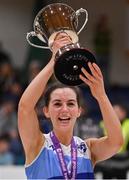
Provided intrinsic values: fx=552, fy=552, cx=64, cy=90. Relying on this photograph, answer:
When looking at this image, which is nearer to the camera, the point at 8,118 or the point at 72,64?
the point at 72,64

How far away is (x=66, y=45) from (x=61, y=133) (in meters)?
0.43

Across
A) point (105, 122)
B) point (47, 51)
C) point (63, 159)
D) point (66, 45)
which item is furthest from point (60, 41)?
point (47, 51)

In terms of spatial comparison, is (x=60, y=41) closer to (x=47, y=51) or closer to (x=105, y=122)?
(x=105, y=122)

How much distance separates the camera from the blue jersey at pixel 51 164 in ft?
7.70

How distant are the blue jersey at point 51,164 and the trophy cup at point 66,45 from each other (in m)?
0.33

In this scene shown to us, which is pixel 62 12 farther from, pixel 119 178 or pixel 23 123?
pixel 119 178

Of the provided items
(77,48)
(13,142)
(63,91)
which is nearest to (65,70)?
(77,48)

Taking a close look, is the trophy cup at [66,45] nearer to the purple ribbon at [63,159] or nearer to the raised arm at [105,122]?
the raised arm at [105,122]

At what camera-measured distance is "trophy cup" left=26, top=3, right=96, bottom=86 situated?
86.6 inches

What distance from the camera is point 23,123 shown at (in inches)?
90.9

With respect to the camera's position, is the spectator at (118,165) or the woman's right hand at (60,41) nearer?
the woman's right hand at (60,41)

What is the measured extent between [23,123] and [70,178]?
311 millimetres

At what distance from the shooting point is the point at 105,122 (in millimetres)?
2350

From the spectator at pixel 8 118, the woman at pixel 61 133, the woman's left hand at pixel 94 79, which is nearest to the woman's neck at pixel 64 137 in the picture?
the woman at pixel 61 133
